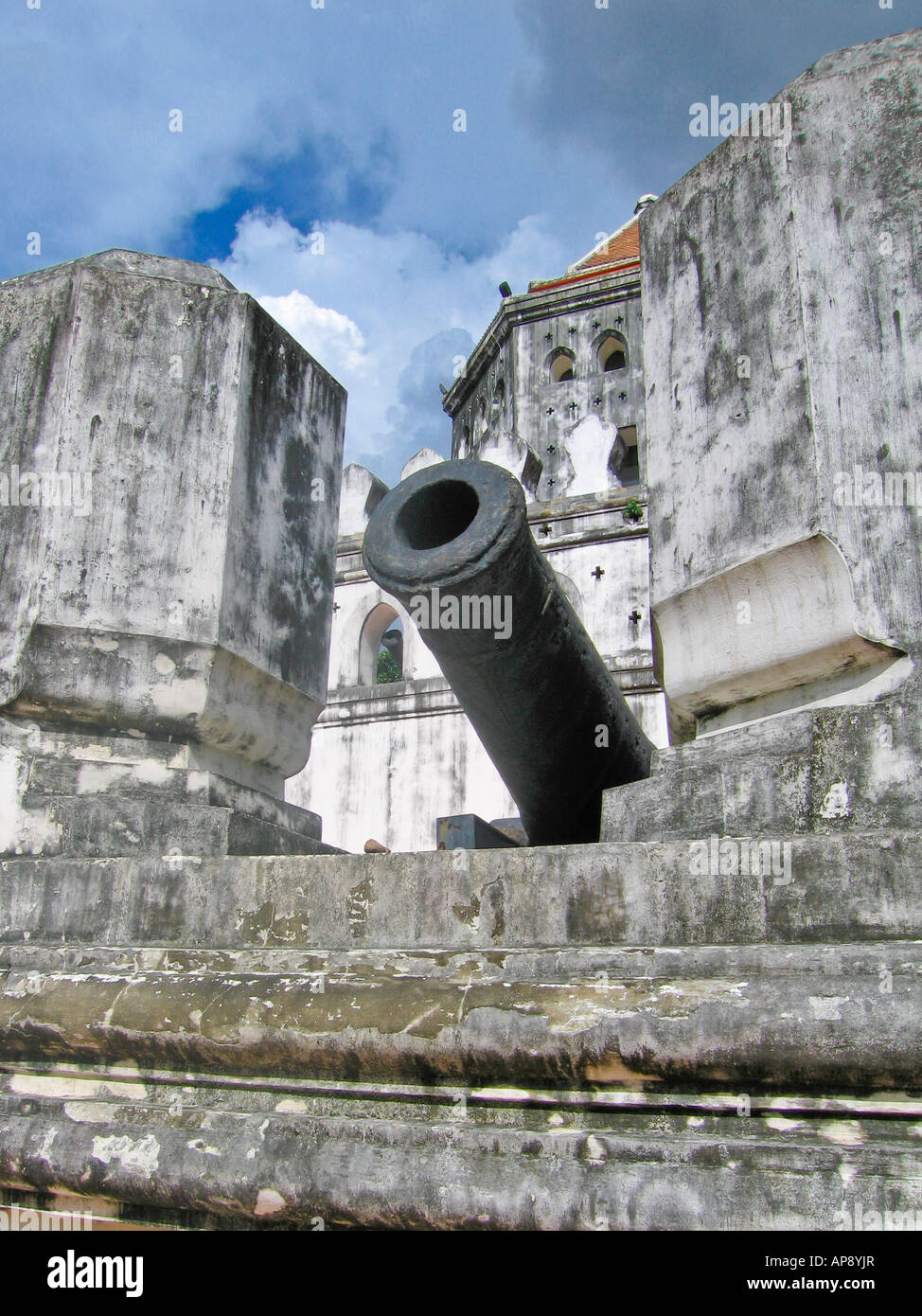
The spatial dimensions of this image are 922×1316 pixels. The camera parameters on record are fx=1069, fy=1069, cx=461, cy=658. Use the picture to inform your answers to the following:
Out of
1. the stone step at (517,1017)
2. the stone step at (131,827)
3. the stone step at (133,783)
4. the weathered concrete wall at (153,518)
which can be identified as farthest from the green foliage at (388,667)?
the stone step at (517,1017)

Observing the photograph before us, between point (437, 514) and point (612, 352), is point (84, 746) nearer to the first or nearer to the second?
point (437, 514)

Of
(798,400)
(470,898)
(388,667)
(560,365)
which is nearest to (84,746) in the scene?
(470,898)

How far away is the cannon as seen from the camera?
2.86 meters

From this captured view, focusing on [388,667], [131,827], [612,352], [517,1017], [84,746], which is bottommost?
[517,1017]

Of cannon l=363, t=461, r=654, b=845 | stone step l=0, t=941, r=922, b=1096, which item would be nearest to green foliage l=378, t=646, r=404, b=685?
cannon l=363, t=461, r=654, b=845

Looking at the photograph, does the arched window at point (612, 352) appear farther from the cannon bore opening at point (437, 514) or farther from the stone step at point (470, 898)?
the stone step at point (470, 898)

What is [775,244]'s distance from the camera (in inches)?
118

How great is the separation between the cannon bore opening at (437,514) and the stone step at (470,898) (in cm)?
90

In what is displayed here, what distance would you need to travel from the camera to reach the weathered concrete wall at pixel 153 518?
338 cm

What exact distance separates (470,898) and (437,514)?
43.6 inches

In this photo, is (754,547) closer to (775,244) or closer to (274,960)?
(775,244)

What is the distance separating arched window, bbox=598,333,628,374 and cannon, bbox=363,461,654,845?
19.4 m

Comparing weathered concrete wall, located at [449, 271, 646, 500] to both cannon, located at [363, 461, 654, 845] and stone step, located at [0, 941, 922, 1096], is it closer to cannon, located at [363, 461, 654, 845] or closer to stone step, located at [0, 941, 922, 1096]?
cannon, located at [363, 461, 654, 845]

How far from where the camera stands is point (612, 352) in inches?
900
